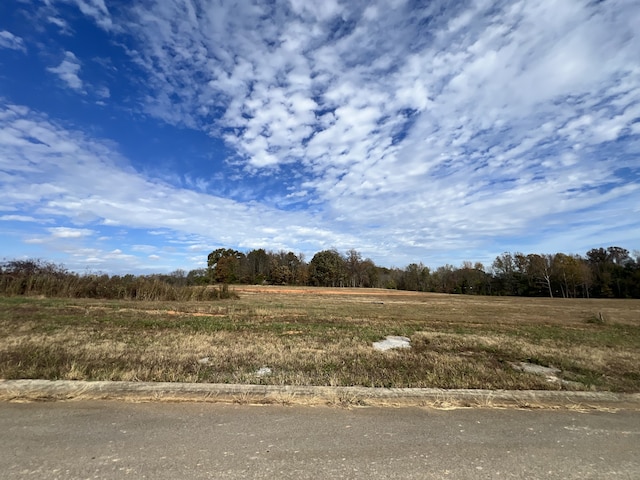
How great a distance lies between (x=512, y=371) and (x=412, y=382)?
7.84ft

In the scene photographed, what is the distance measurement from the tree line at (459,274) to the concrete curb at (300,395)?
68562 mm

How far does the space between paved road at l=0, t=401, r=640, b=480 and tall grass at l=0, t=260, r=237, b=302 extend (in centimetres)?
2497

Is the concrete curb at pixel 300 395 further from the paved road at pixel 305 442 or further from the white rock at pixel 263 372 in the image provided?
the white rock at pixel 263 372

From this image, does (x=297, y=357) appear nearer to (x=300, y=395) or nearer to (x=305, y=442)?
(x=300, y=395)

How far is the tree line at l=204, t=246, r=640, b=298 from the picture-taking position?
76625 millimetres

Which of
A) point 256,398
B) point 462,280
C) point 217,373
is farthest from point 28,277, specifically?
point 462,280

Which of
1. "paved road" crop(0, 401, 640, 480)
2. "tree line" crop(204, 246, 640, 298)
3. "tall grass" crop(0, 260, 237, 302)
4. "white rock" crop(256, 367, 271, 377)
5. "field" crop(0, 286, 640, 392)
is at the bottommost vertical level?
"paved road" crop(0, 401, 640, 480)

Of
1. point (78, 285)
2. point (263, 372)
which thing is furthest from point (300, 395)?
point (78, 285)

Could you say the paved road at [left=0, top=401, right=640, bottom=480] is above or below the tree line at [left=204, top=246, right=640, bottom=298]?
below

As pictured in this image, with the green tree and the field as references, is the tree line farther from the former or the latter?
the field

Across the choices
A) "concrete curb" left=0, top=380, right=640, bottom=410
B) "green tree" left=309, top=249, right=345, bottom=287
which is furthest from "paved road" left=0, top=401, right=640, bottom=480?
"green tree" left=309, top=249, right=345, bottom=287

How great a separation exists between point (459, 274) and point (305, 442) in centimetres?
10706

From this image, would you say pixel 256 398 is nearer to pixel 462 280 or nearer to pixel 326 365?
pixel 326 365

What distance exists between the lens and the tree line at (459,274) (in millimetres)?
76625
